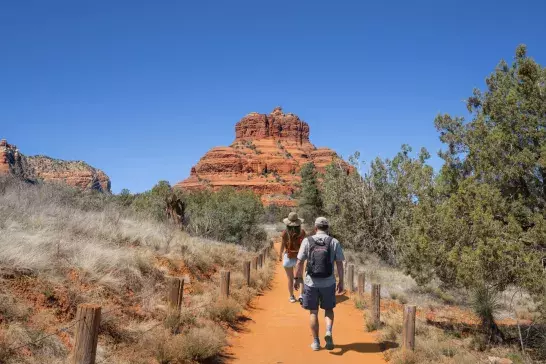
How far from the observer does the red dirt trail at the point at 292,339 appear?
23.9 feet

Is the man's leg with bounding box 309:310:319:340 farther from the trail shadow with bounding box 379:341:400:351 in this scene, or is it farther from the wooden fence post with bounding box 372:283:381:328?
the wooden fence post with bounding box 372:283:381:328

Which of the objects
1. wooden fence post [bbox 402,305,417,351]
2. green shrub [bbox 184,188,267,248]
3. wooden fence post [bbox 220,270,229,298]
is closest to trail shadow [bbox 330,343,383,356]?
wooden fence post [bbox 402,305,417,351]

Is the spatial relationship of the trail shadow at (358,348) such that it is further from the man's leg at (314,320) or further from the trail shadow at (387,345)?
the man's leg at (314,320)

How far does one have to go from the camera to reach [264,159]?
14025cm

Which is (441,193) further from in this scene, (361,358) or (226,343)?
(226,343)

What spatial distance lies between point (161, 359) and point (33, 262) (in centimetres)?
275

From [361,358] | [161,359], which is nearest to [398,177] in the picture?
[361,358]

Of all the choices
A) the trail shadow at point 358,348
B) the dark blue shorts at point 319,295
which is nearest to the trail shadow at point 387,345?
the trail shadow at point 358,348

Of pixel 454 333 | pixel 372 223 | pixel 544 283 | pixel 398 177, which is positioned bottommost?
pixel 454 333

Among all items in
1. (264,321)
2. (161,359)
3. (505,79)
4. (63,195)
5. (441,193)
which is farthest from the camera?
(63,195)

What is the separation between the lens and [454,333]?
412 inches

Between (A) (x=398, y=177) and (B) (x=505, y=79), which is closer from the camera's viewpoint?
(B) (x=505, y=79)

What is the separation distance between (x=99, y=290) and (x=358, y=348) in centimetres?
480

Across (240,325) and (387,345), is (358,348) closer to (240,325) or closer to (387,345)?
(387,345)
